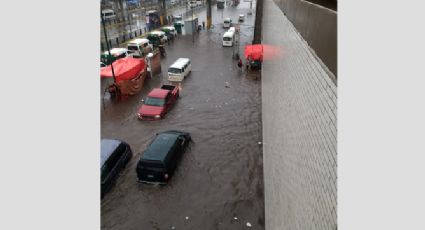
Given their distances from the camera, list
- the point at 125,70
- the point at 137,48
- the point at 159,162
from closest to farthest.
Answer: the point at 159,162, the point at 125,70, the point at 137,48

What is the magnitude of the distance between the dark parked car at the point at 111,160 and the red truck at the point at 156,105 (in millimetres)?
3675

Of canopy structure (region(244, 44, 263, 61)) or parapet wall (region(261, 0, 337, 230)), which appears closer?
parapet wall (region(261, 0, 337, 230))

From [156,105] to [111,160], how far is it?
568cm

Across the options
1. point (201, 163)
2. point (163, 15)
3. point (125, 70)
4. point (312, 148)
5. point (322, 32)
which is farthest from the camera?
point (163, 15)

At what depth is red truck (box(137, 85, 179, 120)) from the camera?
50.8 ft

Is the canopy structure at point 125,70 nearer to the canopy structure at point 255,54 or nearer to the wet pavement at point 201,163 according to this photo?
the wet pavement at point 201,163

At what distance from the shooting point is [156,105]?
15.9m

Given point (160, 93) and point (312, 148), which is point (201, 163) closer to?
point (160, 93)

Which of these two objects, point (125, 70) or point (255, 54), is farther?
point (255, 54)

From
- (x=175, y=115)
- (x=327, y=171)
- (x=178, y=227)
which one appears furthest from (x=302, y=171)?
(x=175, y=115)

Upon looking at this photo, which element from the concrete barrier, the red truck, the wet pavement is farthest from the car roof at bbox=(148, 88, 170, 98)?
the concrete barrier

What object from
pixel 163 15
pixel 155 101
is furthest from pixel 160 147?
pixel 163 15

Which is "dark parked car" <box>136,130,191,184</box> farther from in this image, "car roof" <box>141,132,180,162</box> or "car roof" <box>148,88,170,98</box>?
"car roof" <box>148,88,170,98</box>

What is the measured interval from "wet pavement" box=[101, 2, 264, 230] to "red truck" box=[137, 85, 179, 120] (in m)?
0.41
